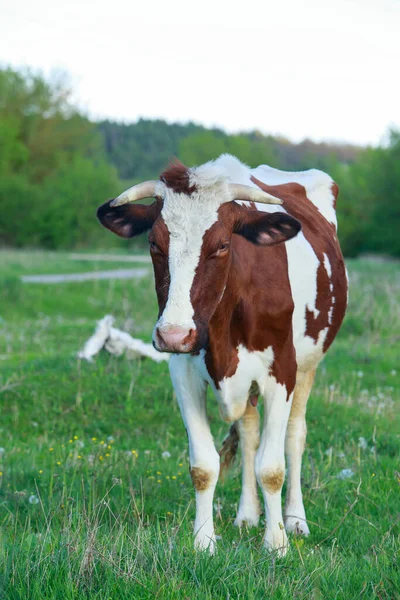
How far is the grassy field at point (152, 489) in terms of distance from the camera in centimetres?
Result: 382

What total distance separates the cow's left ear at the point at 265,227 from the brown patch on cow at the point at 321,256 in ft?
3.95

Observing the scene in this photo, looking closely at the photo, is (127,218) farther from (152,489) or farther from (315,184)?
(315,184)

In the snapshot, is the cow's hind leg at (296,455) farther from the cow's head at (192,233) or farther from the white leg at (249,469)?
the cow's head at (192,233)

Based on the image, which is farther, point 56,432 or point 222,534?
point 56,432

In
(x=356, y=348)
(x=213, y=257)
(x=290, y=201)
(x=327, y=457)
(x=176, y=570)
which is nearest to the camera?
(x=176, y=570)

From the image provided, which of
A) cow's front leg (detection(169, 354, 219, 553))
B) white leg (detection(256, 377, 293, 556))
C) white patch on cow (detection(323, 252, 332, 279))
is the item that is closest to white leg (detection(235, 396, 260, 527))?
white leg (detection(256, 377, 293, 556))

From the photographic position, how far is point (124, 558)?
3.92m

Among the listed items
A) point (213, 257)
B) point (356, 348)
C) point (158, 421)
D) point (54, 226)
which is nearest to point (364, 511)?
point (213, 257)

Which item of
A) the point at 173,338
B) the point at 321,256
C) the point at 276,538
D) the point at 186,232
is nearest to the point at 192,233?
the point at 186,232

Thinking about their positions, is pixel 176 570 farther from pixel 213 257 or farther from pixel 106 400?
pixel 106 400

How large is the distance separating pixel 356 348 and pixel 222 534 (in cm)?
842

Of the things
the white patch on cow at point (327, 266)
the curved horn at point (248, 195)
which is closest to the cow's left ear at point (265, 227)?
the curved horn at point (248, 195)

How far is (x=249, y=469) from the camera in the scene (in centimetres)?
623

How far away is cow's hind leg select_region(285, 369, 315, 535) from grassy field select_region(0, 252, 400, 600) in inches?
4.7
